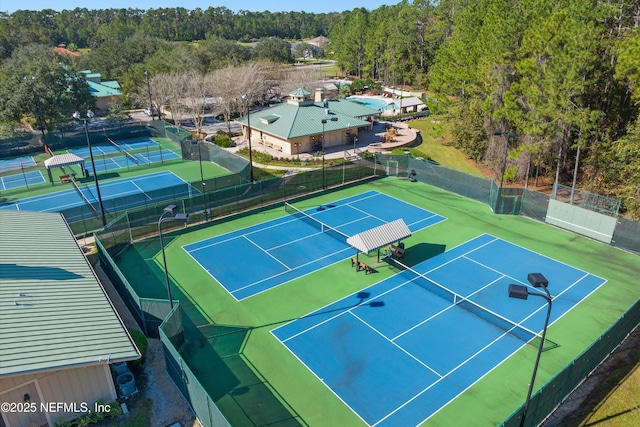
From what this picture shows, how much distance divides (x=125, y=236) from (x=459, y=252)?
1916 centimetres

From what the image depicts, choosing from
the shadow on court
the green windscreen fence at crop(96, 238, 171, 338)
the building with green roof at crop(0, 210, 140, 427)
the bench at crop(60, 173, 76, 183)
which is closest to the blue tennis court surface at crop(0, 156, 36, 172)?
the bench at crop(60, 173, 76, 183)

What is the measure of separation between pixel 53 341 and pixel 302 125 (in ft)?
112

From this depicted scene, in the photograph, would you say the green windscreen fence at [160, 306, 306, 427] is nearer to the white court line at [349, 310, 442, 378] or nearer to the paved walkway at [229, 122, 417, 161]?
the white court line at [349, 310, 442, 378]

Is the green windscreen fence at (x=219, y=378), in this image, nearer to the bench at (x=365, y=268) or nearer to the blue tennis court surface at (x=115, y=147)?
the bench at (x=365, y=268)

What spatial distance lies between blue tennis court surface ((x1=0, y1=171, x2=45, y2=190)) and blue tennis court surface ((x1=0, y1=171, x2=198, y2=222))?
14.3 ft

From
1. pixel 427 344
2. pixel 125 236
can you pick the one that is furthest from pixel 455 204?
pixel 125 236

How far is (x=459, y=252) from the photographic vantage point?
2462 centimetres

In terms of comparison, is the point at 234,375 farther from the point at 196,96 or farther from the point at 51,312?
the point at 196,96

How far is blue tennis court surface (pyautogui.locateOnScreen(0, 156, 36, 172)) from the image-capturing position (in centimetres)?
4047

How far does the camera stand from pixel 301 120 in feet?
147

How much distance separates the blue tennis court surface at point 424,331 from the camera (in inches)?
599

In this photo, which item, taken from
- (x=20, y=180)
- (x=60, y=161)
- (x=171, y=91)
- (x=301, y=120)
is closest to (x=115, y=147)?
(x=171, y=91)

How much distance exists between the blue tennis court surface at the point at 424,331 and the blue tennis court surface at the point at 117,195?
15834mm

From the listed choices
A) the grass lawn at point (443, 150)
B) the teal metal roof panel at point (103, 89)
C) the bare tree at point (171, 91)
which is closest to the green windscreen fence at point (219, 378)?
the grass lawn at point (443, 150)
